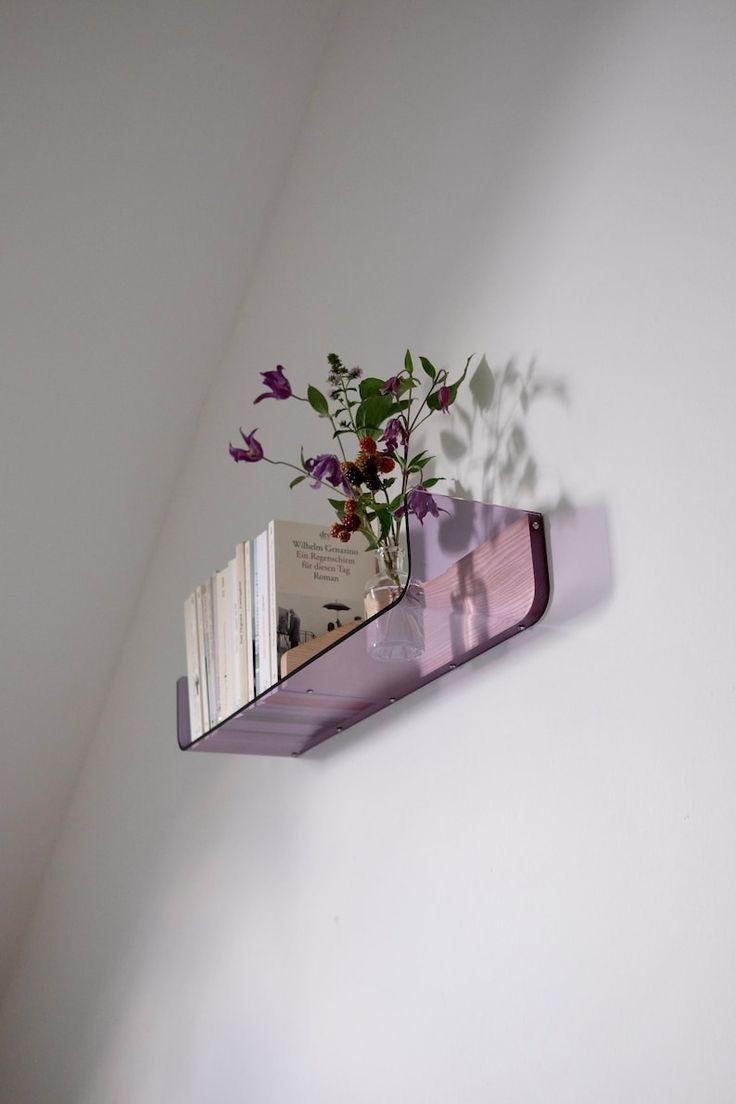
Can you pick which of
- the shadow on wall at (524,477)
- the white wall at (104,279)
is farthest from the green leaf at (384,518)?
the white wall at (104,279)

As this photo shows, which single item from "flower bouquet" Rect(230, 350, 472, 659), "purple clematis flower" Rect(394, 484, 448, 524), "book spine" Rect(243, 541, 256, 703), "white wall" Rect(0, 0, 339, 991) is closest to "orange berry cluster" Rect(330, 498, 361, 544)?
"flower bouquet" Rect(230, 350, 472, 659)

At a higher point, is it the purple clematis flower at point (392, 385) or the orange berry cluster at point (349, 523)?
the purple clematis flower at point (392, 385)

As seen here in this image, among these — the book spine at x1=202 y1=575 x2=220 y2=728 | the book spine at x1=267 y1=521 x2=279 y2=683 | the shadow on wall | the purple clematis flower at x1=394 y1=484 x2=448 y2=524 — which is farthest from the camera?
the book spine at x1=202 y1=575 x2=220 y2=728

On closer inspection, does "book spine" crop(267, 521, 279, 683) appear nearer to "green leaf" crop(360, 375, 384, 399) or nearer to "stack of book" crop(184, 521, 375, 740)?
"stack of book" crop(184, 521, 375, 740)

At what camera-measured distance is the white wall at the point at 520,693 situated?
1.06 metres

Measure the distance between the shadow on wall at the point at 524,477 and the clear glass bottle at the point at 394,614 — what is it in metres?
0.15

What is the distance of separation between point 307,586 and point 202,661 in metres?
0.36

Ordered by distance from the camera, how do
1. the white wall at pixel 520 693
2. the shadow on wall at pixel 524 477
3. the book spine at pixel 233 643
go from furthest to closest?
the book spine at pixel 233 643 → the shadow on wall at pixel 524 477 → the white wall at pixel 520 693

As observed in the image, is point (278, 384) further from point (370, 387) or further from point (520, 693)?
point (520, 693)

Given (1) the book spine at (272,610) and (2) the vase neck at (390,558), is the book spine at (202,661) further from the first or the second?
(2) the vase neck at (390,558)

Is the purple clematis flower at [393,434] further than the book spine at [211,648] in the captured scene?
No

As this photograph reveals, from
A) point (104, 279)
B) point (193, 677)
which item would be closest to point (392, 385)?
point (193, 677)

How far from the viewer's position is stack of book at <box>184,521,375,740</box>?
5.08ft

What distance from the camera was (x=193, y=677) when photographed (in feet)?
6.15
